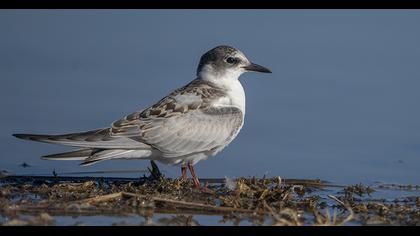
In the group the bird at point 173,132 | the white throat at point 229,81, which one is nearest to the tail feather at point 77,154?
the bird at point 173,132

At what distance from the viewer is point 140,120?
332 inches

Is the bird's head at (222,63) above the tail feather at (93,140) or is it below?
above

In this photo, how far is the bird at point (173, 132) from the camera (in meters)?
8.10

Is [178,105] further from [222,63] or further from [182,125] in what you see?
[222,63]

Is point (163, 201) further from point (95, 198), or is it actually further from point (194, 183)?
point (194, 183)

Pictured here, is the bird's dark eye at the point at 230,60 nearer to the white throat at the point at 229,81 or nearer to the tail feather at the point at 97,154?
the white throat at the point at 229,81

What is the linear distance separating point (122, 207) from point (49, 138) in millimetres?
1224

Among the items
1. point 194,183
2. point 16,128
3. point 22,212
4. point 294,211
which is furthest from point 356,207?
point 16,128

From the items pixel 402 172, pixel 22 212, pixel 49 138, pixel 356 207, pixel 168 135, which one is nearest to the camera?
pixel 22 212

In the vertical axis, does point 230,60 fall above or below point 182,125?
above

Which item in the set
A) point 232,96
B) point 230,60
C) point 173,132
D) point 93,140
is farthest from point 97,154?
point 230,60

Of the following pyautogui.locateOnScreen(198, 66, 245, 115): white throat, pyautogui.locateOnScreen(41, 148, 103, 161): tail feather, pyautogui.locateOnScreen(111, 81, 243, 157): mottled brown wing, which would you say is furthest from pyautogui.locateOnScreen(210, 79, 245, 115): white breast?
pyautogui.locateOnScreen(41, 148, 103, 161): tail feather

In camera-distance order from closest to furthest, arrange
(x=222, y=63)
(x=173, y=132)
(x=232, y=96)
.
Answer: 1. (x=173, y=132)
2. (x=232, y=96)
3. (x=222, y=63)

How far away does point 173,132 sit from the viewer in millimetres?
8430
